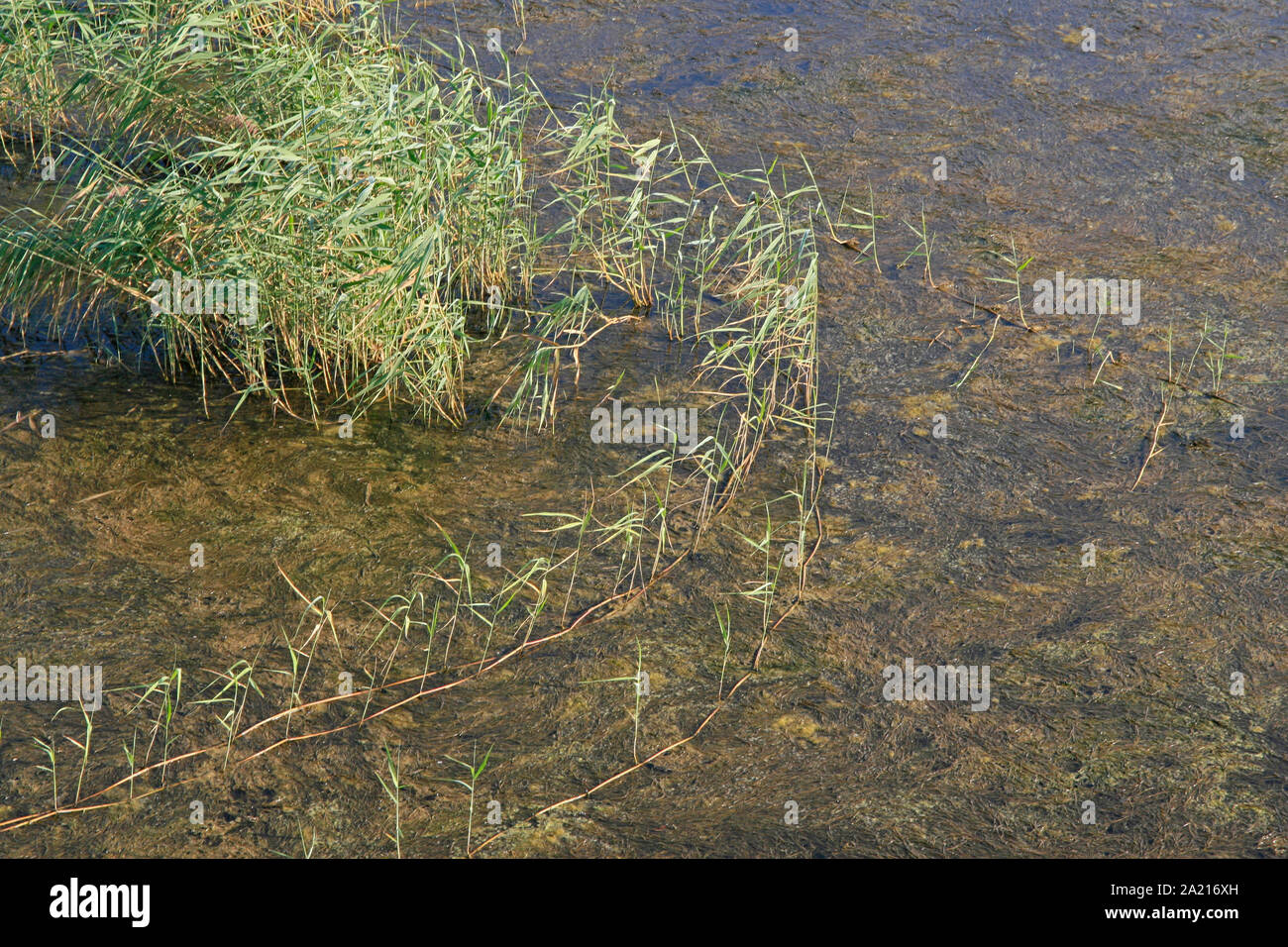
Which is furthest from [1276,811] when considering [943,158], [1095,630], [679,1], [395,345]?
[679,1]

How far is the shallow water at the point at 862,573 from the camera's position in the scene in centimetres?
236

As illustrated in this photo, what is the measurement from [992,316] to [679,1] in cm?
263

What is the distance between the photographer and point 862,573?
293 centimetres

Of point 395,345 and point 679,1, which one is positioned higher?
point 679,1

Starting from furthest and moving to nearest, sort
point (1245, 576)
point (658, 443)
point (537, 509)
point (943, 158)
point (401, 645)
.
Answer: point (943, 158) < point (658, 443) < point (537, 509) < point (1245, 576) < point (401, 645)

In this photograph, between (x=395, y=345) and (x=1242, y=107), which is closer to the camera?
(x=395, y=345)

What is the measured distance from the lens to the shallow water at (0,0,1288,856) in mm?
2363

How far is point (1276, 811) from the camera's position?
7.69 feet

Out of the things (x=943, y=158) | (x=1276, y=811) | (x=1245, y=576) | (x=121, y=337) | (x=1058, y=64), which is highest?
(x=1058, y=64)

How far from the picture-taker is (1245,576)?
290 centimetres

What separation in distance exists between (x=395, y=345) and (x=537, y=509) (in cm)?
63

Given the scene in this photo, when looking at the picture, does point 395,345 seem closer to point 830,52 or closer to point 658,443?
point 658,443

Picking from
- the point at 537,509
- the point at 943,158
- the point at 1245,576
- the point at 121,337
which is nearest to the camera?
the point at 1245,576

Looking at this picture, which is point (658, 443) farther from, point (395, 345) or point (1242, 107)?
point (1242, 107)
